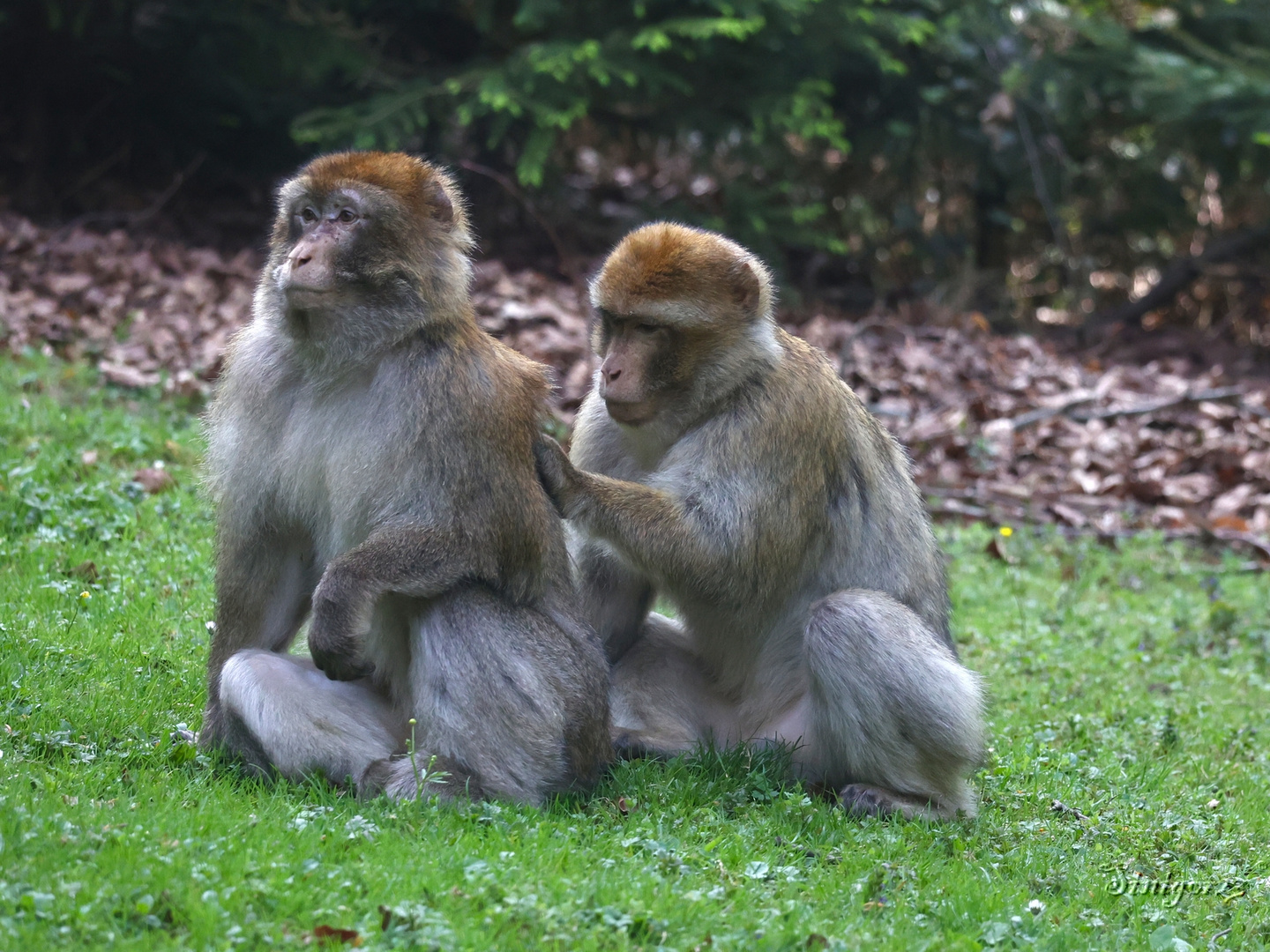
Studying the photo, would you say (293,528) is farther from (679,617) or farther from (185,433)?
(185,433)

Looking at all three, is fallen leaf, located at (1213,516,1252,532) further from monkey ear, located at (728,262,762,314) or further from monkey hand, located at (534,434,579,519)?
monkey hand, located at (534,434,579,519)

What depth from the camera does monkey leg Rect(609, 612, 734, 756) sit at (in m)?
5.16

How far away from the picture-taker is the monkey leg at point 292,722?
14.0 ft

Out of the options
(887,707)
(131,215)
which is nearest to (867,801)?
(887,707)

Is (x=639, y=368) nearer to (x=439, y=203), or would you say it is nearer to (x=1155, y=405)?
(x=439, y=203)

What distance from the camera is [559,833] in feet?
13.6

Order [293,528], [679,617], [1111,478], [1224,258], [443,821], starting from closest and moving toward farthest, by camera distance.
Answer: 1. [443,821]
2. [293,528]
3. [679,617]
4. [1111,478]
5. [1224,258]

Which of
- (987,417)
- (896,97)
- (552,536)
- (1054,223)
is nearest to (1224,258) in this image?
(1054,223)

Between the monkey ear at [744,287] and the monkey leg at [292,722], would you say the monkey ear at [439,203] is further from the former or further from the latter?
the monkey leg at [292,722]

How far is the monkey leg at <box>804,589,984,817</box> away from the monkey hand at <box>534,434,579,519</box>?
3.10 ft

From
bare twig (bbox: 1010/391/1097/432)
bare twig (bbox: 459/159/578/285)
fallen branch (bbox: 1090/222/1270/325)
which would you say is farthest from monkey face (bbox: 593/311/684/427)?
fallen branch (bbox: 1090/222/1270/325)

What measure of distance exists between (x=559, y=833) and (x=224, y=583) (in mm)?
1395

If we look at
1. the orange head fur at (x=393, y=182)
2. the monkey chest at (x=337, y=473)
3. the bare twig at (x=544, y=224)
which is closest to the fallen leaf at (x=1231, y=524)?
the bare twig at (x=544, y=224)

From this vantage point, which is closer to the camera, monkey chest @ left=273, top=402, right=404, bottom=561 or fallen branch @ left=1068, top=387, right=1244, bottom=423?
monkey chest @ left=273, top=402, right=404, bottom=561
